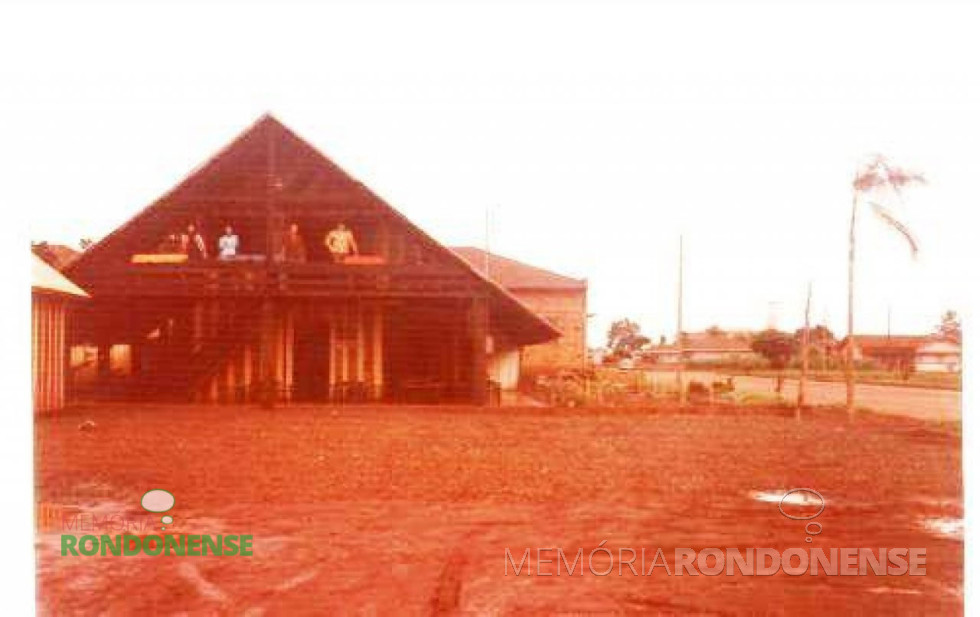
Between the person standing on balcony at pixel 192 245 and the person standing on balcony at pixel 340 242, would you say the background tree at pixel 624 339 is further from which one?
the person standing on balcony at pixel 192 245

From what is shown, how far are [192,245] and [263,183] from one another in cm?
178

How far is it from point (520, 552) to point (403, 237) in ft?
37.2

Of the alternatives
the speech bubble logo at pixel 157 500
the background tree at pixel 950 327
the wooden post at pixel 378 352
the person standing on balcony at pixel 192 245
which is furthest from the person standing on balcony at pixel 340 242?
the background tree at pixel 950 327

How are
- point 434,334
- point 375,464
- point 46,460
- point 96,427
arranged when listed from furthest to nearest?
1. point 434,334
2. point 96,427
3. point 375,464
4. point 46,460

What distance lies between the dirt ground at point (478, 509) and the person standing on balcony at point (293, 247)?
4.97 m

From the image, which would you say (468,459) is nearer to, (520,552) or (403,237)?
(520,552)

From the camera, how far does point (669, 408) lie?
539 inches

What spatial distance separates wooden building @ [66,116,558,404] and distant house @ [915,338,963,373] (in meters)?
9.62

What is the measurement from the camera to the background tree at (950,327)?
6091mm

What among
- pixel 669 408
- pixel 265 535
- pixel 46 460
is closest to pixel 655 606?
pixel 265 535

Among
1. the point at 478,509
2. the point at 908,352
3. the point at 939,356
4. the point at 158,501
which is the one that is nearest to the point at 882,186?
the point at 939,356

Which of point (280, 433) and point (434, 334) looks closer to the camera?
point (280, 433)

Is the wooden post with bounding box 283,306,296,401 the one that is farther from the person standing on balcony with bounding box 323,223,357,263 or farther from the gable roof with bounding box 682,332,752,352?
the gable roof with bounding box 682,332,752,352

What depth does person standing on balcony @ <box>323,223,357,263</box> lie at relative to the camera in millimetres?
16266
